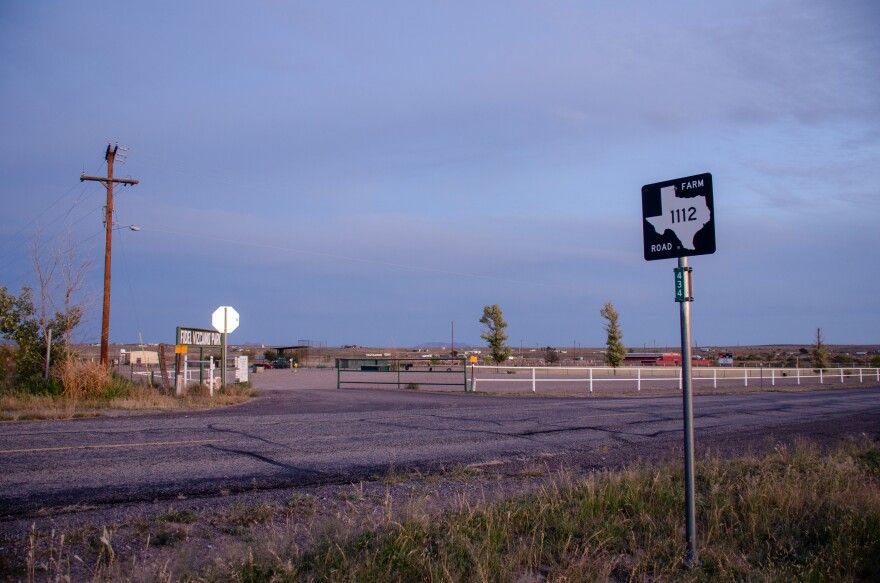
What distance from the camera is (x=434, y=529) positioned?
5.59m

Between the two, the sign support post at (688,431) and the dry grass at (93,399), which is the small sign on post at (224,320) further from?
the sign support post at (688,431)

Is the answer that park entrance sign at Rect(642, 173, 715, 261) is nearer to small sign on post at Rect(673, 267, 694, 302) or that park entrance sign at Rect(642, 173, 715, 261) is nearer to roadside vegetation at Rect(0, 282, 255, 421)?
small sign on post at Rect(673, 267, 694, 302)

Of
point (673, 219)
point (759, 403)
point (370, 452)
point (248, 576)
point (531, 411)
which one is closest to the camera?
point (248, 576)

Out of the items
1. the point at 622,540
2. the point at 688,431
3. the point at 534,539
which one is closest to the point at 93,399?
the point at 534,539

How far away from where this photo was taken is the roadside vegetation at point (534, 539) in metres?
4.80

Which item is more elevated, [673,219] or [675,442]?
[673,219]

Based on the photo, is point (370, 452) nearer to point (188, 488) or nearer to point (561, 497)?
point (188, 488)

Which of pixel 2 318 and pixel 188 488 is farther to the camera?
pixel 2 318

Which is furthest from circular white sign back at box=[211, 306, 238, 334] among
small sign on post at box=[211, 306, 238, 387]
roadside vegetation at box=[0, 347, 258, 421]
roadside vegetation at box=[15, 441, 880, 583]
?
roadside vegetation at box=[15, 441, 880, 583]

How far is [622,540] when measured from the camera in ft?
19.0

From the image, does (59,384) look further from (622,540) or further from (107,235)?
(622,540)

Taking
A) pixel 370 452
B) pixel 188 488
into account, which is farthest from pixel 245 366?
pixel 188 488

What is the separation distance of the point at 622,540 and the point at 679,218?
9.09ft

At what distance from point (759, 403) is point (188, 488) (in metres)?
21.1
